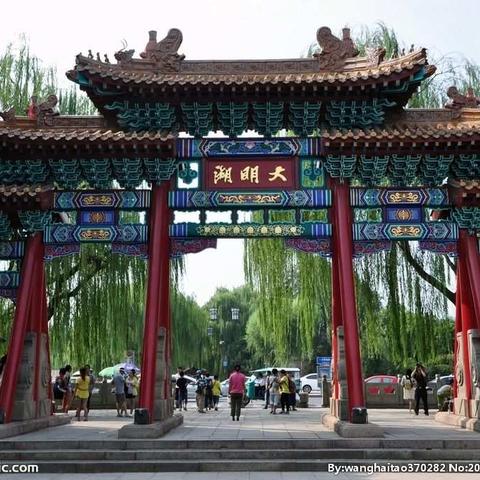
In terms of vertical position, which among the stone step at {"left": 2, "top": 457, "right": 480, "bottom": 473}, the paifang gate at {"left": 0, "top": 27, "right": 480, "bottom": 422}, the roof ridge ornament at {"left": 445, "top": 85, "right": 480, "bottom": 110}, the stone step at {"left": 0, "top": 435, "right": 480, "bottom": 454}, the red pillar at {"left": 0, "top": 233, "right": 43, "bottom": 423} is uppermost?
the roof ridge ornament at {"left": 445, "top": 85, "right": 480, "bottom": 110}

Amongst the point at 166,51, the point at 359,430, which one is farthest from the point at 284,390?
the point at 166,51

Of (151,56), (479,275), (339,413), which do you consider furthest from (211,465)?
(151,56)

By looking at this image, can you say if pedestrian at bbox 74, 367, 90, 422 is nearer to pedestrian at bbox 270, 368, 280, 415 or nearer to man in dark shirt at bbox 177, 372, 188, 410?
man in dark shirt at bbox 177, 372, 188, 410

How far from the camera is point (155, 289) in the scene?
35.4 ft

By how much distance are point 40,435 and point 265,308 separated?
8.32 meters

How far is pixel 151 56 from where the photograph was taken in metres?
12.8

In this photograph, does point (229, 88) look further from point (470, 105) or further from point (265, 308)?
point (265, 308)

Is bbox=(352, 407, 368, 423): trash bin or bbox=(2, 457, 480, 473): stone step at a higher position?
bbox=(352, 407, 368, 423): trash bin

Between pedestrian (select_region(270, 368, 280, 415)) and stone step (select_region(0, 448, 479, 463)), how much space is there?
23.6ft

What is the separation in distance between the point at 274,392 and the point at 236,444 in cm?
742

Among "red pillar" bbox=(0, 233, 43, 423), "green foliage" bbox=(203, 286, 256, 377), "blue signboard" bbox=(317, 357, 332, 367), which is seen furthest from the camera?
"green foliage" bbox=(203, 286, 256, 377)

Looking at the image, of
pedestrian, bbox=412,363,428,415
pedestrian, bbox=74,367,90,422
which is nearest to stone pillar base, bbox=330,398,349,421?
pedestrian, bbox=412,363,428,415

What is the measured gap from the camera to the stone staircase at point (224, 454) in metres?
8.65

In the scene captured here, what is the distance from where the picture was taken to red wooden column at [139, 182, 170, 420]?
10.4m
